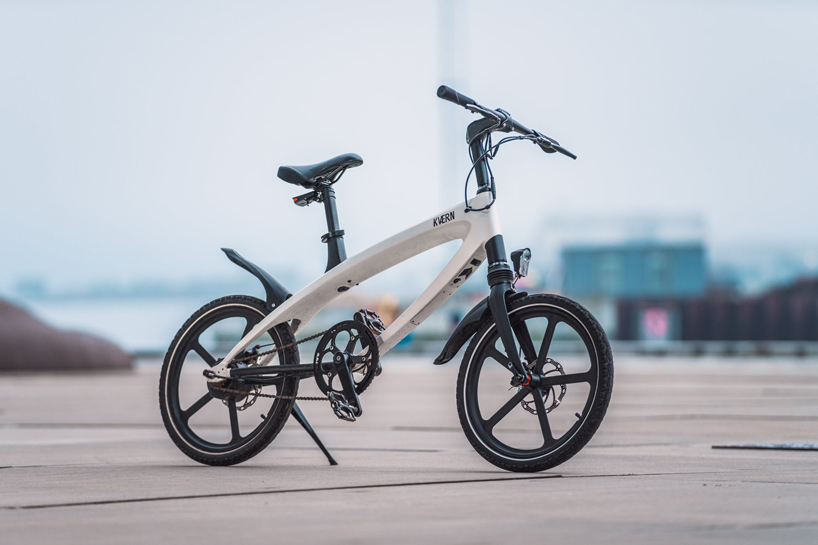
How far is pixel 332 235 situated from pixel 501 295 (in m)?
0.77

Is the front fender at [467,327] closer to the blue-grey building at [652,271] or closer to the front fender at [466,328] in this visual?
the front fender at [466,328]

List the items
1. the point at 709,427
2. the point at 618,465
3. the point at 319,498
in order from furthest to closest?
the point at 709,427 → the point at 618,465 → the point at 319,498

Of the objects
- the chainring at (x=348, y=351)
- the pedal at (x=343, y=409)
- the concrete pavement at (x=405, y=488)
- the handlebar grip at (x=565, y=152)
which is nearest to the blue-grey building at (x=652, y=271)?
the concrete pavement at (x=405, y=488)

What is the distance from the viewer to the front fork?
9.36ft

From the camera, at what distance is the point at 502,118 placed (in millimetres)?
3088

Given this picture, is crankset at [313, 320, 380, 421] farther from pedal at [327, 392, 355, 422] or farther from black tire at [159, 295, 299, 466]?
black tire at [159, 295, 299, 466]

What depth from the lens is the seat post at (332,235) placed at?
11.0 feet

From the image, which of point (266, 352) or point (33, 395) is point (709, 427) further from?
point (33, 395)

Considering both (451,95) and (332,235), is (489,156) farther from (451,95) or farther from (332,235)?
(332,235)

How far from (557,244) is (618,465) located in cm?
2470

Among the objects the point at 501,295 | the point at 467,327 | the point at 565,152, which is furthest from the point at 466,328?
the point at 565,152

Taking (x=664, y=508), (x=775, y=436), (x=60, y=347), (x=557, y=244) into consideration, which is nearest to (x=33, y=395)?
(x=60, y=347)

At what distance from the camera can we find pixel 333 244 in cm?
336

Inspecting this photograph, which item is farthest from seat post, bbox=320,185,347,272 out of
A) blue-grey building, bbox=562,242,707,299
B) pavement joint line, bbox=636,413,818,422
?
blue-grey building, bbox=562,242,707,299
